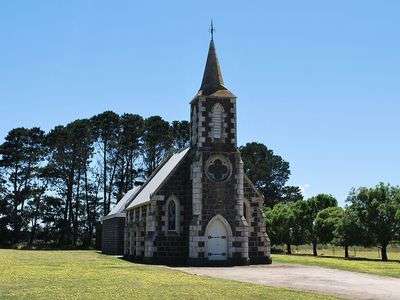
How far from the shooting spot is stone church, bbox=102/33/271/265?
39.1m

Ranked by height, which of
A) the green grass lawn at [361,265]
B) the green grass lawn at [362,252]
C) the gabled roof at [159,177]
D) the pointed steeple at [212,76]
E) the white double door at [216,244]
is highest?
the pointed steeple at [212,76]

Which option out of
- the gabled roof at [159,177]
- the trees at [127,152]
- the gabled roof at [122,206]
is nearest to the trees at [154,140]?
the trees at [127,152]

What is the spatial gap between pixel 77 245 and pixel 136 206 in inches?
1644

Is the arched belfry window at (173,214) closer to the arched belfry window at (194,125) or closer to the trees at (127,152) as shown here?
the arched belfry window at (194,125)

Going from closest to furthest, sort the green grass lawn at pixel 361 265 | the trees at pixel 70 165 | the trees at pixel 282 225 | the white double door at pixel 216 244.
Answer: the green grass lawn at pixel 361 265, the white double door at pixel 216 244, the trees at pixel 282 225, the trees at pixel 70 165

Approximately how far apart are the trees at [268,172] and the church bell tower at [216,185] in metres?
65.3

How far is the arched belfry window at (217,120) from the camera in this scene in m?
40.9

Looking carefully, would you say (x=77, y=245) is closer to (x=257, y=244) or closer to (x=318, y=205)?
(x=318, y=205)

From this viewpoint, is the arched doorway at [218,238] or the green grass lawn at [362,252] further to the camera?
the green grass lawn at [362,252]

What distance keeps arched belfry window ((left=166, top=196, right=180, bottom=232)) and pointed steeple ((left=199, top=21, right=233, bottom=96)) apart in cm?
843

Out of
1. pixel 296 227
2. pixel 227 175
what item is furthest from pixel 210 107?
pixel 296 227

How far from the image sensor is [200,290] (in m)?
19.0

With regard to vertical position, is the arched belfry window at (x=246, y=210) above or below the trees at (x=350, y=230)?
above

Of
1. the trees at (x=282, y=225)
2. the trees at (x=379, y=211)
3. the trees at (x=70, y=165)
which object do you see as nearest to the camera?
the trees at (x=379, y=211)
